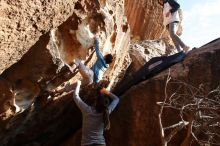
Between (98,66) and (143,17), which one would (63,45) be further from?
(143,17)

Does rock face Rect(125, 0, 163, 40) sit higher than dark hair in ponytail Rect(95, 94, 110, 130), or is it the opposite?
rock face Rect(125, 0, 163, 40)

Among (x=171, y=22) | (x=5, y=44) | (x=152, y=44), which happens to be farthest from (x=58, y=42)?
(x=152, y=44)

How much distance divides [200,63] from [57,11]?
114 inches

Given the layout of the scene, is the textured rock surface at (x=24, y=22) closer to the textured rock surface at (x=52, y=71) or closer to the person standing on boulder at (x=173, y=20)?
the textured rock surface at (x=52, y=71)

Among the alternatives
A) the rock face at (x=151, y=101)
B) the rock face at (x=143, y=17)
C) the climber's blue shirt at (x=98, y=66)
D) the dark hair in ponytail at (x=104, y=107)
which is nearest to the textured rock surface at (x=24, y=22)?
the climber's blue shirt at (x=98, y=66)

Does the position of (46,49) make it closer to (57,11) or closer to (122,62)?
(57,11)

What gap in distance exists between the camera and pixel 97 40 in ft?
28.3

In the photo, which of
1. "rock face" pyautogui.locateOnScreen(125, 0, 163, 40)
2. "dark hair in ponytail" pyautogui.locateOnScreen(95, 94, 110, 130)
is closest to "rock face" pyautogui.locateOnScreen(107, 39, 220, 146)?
"dark hair in ponytail" pyautogui.locateOnScreen(95, 94, 110, 130)

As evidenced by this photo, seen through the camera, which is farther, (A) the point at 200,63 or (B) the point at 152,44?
(B) the point at 152,44

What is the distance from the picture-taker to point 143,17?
14375 mm

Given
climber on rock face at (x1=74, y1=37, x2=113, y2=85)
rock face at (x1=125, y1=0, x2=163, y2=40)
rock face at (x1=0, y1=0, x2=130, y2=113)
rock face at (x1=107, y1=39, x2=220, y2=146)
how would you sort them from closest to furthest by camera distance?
rock face at (x1=107, y1=39, x2=220, y2=146), rock face at (x1=0, y1=0, x2=130, y2=113), climber on rock face at (x1=74, y1=37, x2=113, y2=85), rock face at (x1=125, y1=0, x2=163, y2=40)

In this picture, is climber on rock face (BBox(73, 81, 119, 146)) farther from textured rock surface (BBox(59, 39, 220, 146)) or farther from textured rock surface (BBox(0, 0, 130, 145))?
textured rock surface (BBox(0, 0, 130, 145))

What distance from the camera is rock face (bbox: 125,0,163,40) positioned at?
14047 mm

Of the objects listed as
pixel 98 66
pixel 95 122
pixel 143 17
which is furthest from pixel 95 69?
pixel 143 17
